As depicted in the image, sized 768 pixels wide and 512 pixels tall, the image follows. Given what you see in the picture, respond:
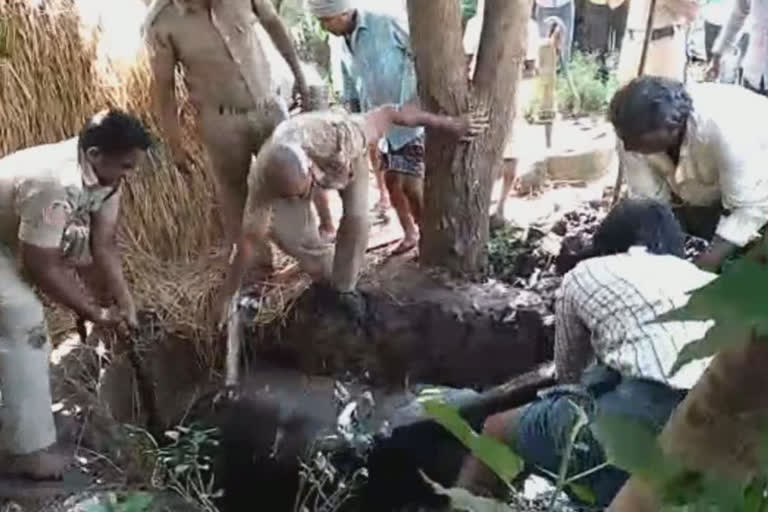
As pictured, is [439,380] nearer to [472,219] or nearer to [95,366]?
[472,219]

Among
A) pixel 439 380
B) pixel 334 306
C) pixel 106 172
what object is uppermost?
pixel 106 172

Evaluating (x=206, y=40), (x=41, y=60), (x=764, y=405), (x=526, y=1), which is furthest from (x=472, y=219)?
(x=764, y=405)

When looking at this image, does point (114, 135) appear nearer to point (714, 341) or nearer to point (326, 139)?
point (326, 139)

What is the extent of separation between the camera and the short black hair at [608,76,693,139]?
342 cm

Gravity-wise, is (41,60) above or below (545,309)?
above

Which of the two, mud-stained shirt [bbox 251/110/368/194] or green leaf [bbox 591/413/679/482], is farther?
mud-stained shirt [bbox 251/110/368/194]

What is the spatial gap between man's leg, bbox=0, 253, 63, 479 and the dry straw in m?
1.10

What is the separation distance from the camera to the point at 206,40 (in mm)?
4434

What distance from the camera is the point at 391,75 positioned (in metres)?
4.95

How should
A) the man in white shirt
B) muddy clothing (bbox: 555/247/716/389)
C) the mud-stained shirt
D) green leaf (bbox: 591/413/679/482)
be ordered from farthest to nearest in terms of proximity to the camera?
1. the man in white shirt
2. the mud-stained shirt
3. muddy clothing (bbox: 555/247/716/389)
4. green leaf (bbox: 591/413/679/482)

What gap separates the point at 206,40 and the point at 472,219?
1.17m

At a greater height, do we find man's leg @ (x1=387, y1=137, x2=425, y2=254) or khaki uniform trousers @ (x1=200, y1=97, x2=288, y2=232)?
khaki uniform trousers @ (x1=200, y1=97, x2=288, y2=232)

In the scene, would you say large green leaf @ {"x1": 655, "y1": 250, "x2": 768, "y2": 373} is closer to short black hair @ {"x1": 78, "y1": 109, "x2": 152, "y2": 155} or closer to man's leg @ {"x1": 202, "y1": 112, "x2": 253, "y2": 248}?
short black hair @ {"x1": 78, "y1": 109, "x2": 152, "y2": 155}

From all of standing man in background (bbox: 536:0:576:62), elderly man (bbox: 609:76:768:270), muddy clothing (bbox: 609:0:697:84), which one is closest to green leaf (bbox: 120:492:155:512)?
elderly man (bbox: 609:76:768:270)
